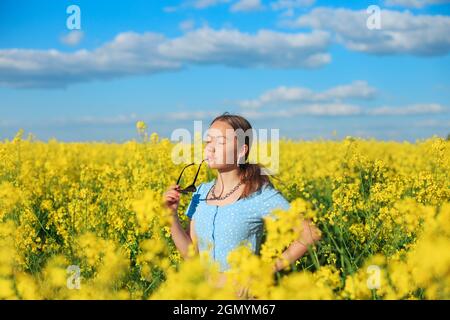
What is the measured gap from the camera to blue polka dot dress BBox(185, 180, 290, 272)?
2.86m

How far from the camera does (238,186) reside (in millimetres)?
2982

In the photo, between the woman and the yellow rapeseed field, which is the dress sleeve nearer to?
the woman


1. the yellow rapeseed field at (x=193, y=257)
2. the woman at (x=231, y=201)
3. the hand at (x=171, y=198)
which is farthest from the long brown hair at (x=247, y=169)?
the hand at (x=171, y=198)

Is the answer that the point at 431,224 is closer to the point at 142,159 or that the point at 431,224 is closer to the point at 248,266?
the point at 248,266

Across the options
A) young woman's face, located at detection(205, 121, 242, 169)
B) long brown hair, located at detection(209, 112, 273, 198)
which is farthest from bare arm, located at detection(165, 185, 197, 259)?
long brown hair, located at detection(209, 112, 273, 198)

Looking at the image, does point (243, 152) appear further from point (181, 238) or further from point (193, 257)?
point (193, 257)

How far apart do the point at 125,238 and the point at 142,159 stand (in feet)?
6.27

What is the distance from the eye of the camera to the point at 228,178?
117 inches

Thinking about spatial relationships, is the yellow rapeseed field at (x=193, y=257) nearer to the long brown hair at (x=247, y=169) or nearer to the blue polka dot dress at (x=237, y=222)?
the blue polka dot dress at (x=237, y=222)

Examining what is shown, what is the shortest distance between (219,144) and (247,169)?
0.77 feet

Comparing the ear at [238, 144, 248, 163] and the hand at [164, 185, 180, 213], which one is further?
the ear at [238, 144, 248, 163]

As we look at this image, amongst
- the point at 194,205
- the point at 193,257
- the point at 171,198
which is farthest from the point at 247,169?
the point at 193,257

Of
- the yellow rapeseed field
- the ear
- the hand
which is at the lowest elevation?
the yellow rapeseed field

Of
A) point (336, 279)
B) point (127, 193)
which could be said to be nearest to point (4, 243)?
point (127, 193)
